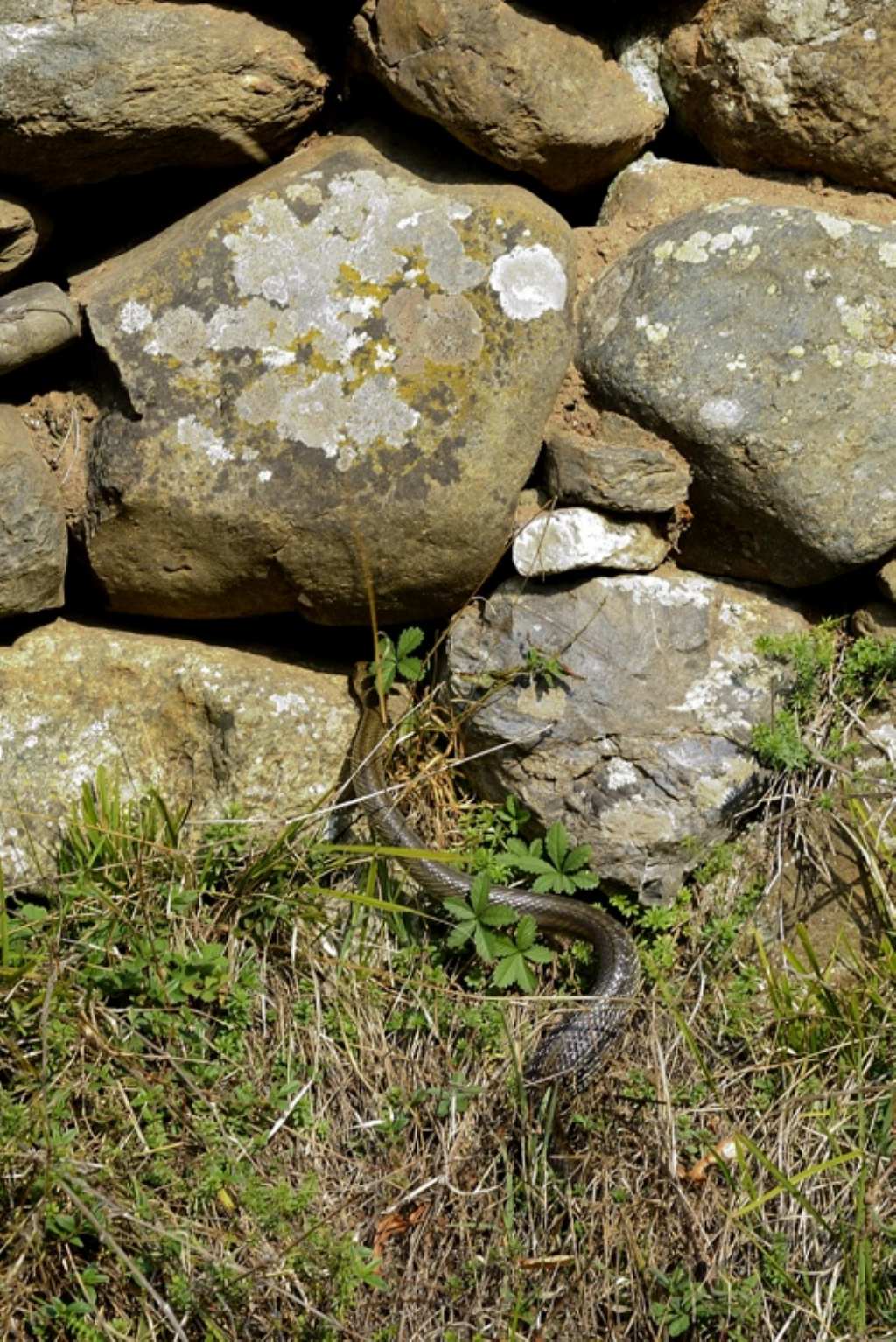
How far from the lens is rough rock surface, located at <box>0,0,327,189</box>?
3.49 m

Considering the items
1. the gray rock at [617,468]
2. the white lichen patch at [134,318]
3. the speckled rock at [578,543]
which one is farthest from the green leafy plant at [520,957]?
the white lichen patch at [134,318]

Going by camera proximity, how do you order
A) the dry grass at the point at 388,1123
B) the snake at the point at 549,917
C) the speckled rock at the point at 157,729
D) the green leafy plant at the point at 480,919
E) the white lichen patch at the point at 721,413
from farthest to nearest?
the speckled rock at the point at 157,729 < the white lichen patch at the point at 721,413 < the green leafy plant at the point at 480,919 < the snake at the point at 549,917 < the dry grass at the point at 388,1123

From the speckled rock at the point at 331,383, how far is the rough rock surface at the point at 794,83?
0.57m

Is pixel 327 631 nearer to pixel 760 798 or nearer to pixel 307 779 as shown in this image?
pixel 307 779

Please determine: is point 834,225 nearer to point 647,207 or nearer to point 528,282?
point 647,207

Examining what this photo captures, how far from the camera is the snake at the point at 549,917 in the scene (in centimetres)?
348

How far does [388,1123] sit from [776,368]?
213cm

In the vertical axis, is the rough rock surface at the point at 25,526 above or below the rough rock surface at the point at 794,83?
below

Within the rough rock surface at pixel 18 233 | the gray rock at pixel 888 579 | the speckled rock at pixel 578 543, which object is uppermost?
the rough rock surface at pixel 18 233

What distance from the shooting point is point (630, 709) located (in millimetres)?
3791

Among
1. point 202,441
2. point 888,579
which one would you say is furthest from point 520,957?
point 202,441

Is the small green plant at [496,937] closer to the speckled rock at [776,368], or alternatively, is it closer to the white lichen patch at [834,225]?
the speckled rock at [776,368]

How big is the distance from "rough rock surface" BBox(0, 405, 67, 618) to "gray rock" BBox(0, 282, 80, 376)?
0.21m

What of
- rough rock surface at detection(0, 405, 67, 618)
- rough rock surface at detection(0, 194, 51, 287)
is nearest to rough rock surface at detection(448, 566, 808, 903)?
rough rock surface at detection(0, 405, 67, 618)
